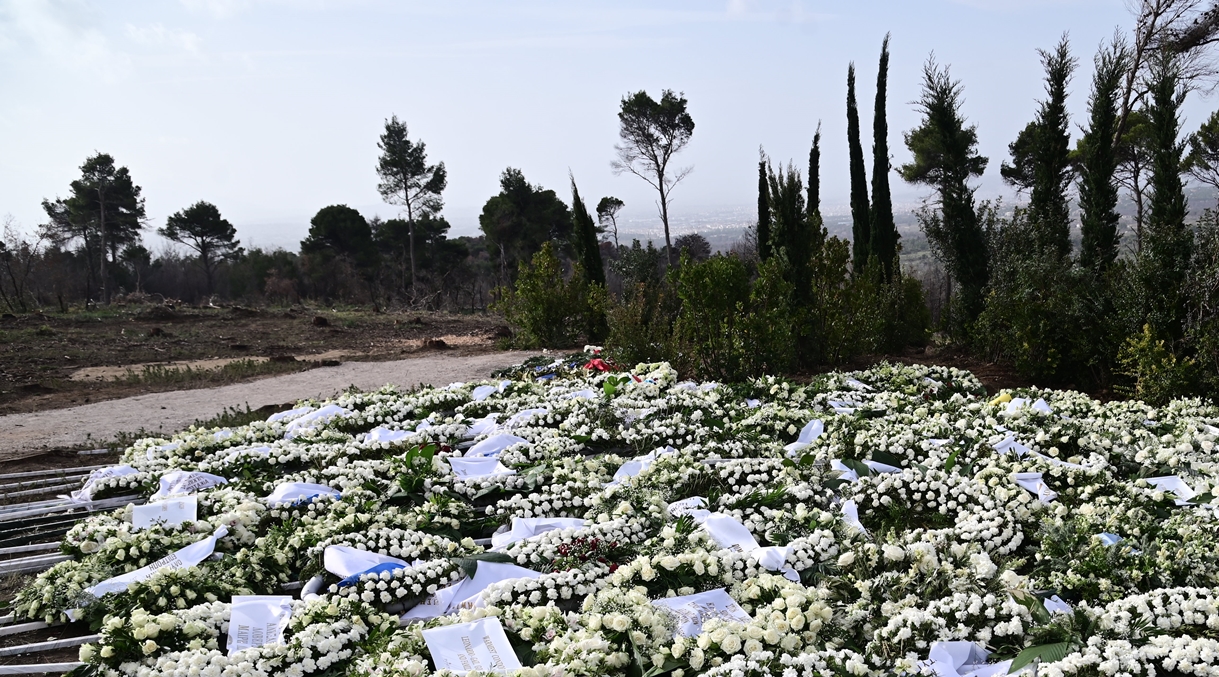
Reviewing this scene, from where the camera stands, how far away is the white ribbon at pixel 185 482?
427 centimetres

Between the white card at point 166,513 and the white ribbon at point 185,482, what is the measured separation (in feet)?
1.35

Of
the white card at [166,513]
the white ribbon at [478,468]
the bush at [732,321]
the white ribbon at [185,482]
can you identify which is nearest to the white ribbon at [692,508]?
the white ribbon at [478,468]

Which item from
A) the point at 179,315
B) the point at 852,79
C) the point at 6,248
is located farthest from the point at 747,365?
the point at 6,248

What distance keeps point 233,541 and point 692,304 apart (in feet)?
16.4

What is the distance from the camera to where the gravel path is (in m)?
6.99

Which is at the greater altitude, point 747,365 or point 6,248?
point 6,248

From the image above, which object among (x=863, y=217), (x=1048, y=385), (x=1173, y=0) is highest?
(x=1173, y=0)

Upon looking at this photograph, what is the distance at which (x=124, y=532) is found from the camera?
3.48 metres

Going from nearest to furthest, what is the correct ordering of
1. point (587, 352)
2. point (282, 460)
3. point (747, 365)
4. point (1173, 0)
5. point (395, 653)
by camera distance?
point (395, 653)
point (282, 460)
point (747, 365)
point (587, 352)
point (1173, 0)

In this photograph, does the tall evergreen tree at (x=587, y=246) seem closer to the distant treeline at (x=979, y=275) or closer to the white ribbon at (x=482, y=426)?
the distant treeline at (x=979, y=275)

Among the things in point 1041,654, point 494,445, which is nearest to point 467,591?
point 494,445

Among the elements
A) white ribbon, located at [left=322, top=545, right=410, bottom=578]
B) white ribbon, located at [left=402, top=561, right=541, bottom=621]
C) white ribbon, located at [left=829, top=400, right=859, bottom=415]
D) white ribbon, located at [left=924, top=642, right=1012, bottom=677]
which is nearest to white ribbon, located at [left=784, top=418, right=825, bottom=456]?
white ribbon, located at [left=829, top=400, right=859, bottom=415]

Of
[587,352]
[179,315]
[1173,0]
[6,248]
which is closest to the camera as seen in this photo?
[587,352]

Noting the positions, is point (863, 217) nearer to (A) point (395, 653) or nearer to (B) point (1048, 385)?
(B) point (1048, 385)
